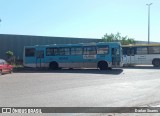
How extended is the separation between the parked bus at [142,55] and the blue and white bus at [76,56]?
7490 mm

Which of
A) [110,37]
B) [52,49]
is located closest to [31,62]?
[52,49]

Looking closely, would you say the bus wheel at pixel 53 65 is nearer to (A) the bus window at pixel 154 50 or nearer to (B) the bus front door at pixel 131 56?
(B) the bus front door at pixel 131 56

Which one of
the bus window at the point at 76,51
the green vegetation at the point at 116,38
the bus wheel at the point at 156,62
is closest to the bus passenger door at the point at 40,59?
the bus window at the point at 76,51

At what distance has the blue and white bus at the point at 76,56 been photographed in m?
31.5

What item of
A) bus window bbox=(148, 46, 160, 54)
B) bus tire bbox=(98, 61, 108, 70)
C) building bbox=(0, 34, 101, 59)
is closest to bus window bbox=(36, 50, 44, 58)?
bus tire bbox=(98, 61, 108, 70)

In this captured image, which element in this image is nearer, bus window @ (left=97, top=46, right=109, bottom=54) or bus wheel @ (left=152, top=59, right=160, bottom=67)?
bus window @ (left=97, top=46, right=109, bottom=54)

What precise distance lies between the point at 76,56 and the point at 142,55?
850 centimetres

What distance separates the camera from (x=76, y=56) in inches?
1331

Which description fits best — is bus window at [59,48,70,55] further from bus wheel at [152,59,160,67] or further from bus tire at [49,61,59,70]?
bus wheel at [152,59,160,67]

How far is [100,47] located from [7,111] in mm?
22721

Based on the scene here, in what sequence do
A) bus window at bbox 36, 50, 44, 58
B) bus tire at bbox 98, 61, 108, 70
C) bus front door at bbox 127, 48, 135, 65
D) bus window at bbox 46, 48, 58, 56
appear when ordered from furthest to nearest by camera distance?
1. bus front door at bbox 127, 48, 135, 65
2. bus window at bbox 36, 50, 44, 58
3. bus window at bbox 46, 48, 58, 56
4. bus tire at bbox 98, 61, 108, 70

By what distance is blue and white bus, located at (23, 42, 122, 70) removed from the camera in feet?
103

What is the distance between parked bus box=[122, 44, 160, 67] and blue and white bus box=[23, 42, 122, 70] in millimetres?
7490

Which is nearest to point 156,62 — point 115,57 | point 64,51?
point 115,57
